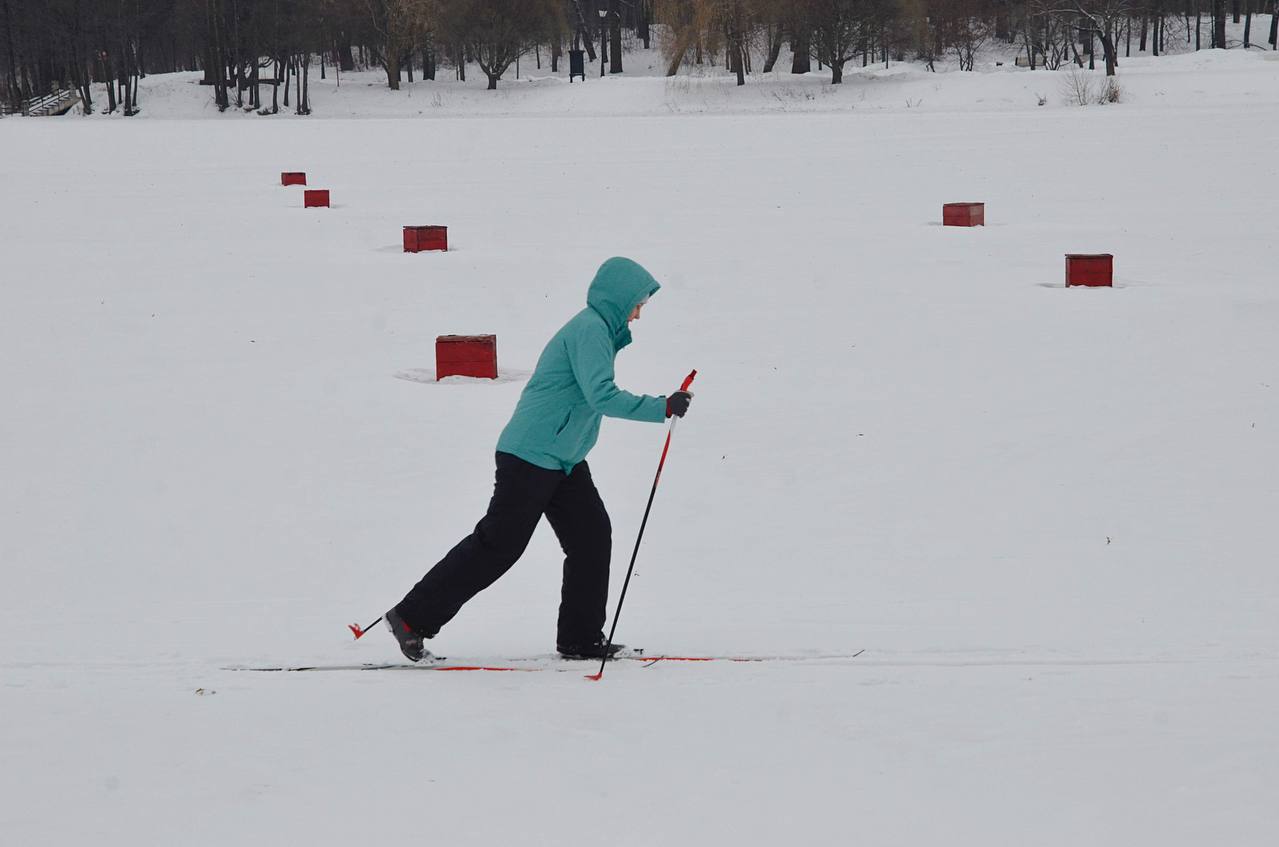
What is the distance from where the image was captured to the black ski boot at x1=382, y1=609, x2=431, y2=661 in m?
5.15

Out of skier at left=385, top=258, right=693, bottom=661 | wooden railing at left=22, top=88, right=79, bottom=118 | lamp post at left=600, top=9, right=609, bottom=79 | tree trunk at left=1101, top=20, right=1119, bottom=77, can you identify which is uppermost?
lamp post at left=600, top=9, right=609, bottom=79

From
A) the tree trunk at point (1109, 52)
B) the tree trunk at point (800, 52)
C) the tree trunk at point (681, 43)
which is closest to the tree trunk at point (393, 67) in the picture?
the tree trunk at point (681, 43)

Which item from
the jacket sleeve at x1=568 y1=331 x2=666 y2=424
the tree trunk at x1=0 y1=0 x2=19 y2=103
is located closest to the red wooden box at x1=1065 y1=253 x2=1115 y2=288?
the jacket sleeve at x1=568 y1=331 x2=666 y2=424

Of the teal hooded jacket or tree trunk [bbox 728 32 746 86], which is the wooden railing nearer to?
tree trunk [bbox 728 32 746 86]

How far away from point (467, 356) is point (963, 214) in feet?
30.6

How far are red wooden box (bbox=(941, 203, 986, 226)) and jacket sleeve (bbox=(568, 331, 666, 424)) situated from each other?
44.3 ft

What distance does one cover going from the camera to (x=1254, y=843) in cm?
383

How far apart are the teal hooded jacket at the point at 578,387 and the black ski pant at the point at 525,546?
2.9 inches

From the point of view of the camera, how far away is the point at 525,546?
5.07 metres

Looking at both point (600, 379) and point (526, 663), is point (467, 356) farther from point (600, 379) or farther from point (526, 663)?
point (600, 379)

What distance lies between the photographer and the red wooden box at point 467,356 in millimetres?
9922

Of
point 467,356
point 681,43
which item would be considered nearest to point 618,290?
point 467,356

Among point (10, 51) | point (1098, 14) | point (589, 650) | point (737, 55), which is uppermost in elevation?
point (10, 51)

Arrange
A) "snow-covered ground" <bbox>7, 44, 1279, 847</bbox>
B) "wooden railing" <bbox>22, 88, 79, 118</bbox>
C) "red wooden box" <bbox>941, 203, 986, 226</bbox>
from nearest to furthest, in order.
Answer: "snow-covered ground" <bbox>7, 44, 1279, 847</bbox>, "red wooden box" <bbox>941, 203, 986, 226</bbox>, "wooden railing" <bbox>22, 88, 79, 118</bbox>
